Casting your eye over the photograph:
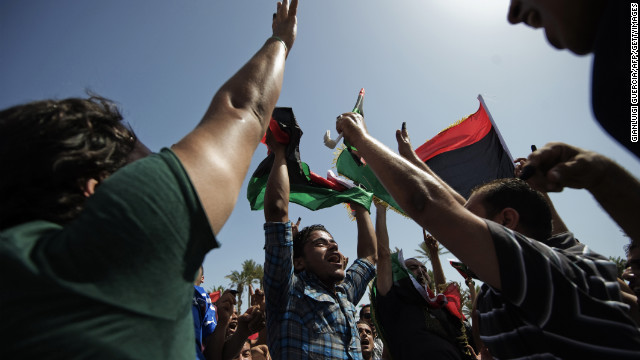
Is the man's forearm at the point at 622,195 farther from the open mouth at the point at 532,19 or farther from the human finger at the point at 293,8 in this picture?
the human finger at the point at 293,8

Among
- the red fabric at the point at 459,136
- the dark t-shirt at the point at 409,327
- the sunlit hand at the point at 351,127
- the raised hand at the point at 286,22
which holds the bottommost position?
the dark t-shirt at the point at 409,327

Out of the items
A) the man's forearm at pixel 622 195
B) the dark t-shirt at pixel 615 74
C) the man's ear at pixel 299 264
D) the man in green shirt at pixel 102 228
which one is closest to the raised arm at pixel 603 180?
the man's forearm at pixel 622 195

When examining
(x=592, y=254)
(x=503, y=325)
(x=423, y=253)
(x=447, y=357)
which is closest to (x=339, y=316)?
(x=447, y=357)

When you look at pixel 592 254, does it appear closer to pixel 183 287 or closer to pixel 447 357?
pixel 447 357

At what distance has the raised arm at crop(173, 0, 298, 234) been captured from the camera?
78 cm

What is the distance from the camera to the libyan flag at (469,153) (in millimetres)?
5477

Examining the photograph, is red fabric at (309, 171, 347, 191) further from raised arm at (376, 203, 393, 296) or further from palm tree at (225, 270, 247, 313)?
palm tree at (225, 270, 247, 313)

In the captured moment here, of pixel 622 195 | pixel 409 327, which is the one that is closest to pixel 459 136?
pixel 409 327

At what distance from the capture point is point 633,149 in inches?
39.0

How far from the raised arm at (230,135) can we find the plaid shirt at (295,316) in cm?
192

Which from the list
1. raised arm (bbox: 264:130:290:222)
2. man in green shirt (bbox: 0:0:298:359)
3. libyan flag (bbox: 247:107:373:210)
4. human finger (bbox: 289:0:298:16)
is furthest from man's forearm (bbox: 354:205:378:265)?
man in green shirt (bbox: 0:0:298:359)

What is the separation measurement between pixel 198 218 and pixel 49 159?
390 millimetres

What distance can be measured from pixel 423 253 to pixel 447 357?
22615 millimetres

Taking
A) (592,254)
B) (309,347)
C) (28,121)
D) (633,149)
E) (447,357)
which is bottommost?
(447,357)
